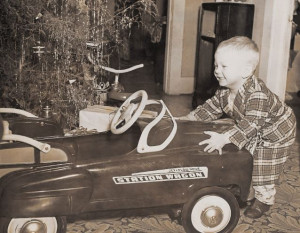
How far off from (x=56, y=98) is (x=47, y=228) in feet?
4.99

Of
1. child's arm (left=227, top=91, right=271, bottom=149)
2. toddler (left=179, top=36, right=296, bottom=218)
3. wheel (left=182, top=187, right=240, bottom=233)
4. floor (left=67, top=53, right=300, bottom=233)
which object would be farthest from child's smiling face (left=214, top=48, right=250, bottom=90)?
floor (left=67, top=53, right=300, bottom=233)

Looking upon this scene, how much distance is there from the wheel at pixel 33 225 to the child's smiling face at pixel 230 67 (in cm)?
89

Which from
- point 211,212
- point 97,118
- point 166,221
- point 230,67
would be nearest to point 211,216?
point 211,212

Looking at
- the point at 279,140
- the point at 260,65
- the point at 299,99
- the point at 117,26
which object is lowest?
the point at 299,99

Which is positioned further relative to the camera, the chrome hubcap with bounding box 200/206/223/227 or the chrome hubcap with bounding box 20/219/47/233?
the chrome hubcap with bounding box 200/206/223/227

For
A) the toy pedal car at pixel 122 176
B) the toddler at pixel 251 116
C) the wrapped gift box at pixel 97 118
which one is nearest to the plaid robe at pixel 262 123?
the toddler at pixel 251 116

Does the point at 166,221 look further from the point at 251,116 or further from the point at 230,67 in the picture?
the point at 230,67

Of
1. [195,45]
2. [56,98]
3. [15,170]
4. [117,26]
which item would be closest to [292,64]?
[195,45]

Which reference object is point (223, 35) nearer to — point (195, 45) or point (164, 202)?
point (195, 45)

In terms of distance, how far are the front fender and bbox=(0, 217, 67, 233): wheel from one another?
8 cm

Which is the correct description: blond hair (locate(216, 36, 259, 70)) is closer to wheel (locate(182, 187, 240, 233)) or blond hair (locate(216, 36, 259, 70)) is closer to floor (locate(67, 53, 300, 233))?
wheel (locate(182, 187, 240, 233))

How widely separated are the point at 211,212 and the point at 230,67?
61 cm

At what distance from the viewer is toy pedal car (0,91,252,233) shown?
1.54 meters

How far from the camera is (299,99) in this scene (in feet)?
16.1
